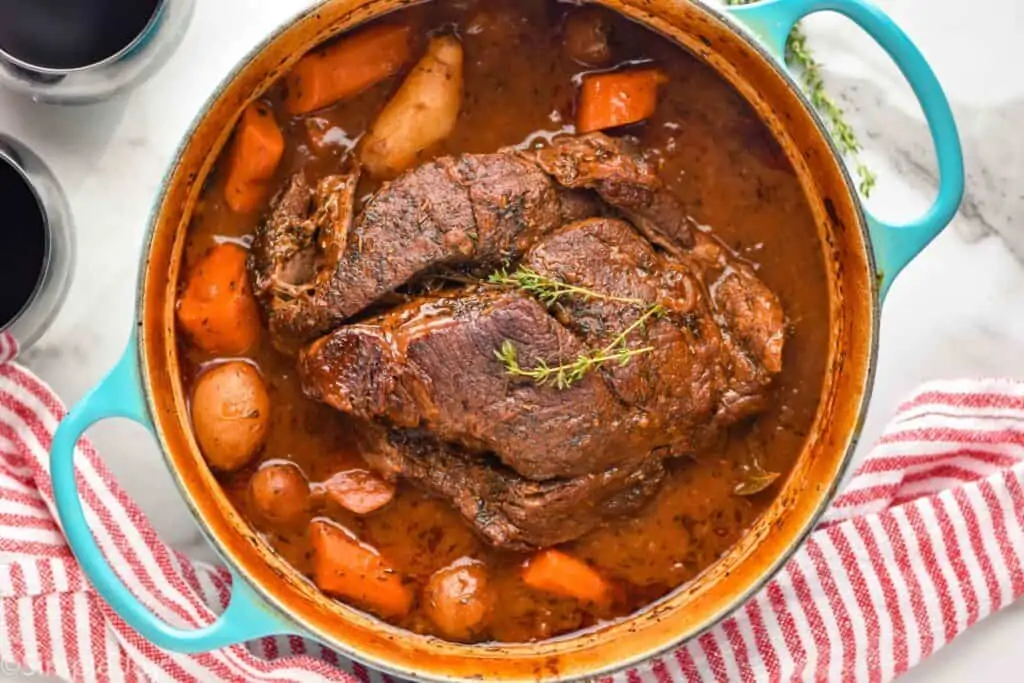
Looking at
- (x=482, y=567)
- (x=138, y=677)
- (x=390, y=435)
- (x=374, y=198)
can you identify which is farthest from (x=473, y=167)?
(x=138, y=677)

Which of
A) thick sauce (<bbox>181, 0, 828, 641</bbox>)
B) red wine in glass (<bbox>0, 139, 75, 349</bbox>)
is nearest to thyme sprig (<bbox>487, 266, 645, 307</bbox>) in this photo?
thick sauce (<bbox>181, 0, 828, 641</bbox>)

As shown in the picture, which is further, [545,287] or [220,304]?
[220,304]

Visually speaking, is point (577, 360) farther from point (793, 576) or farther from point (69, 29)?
point (69, 29)

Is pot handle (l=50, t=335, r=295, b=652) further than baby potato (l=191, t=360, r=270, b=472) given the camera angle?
No

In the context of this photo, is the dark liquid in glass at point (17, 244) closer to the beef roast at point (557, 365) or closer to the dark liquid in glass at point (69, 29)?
the dark liquid in glass at point (69, 29)

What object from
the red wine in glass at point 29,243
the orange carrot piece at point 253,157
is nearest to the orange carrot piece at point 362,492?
the orange carrot piece at point 253,157

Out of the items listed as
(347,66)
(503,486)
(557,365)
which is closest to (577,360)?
(557,365)

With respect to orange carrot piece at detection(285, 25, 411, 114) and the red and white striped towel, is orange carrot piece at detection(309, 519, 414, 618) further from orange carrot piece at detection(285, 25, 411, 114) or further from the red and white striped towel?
orange carrot piece at detection(285, 25, 411, 114)
